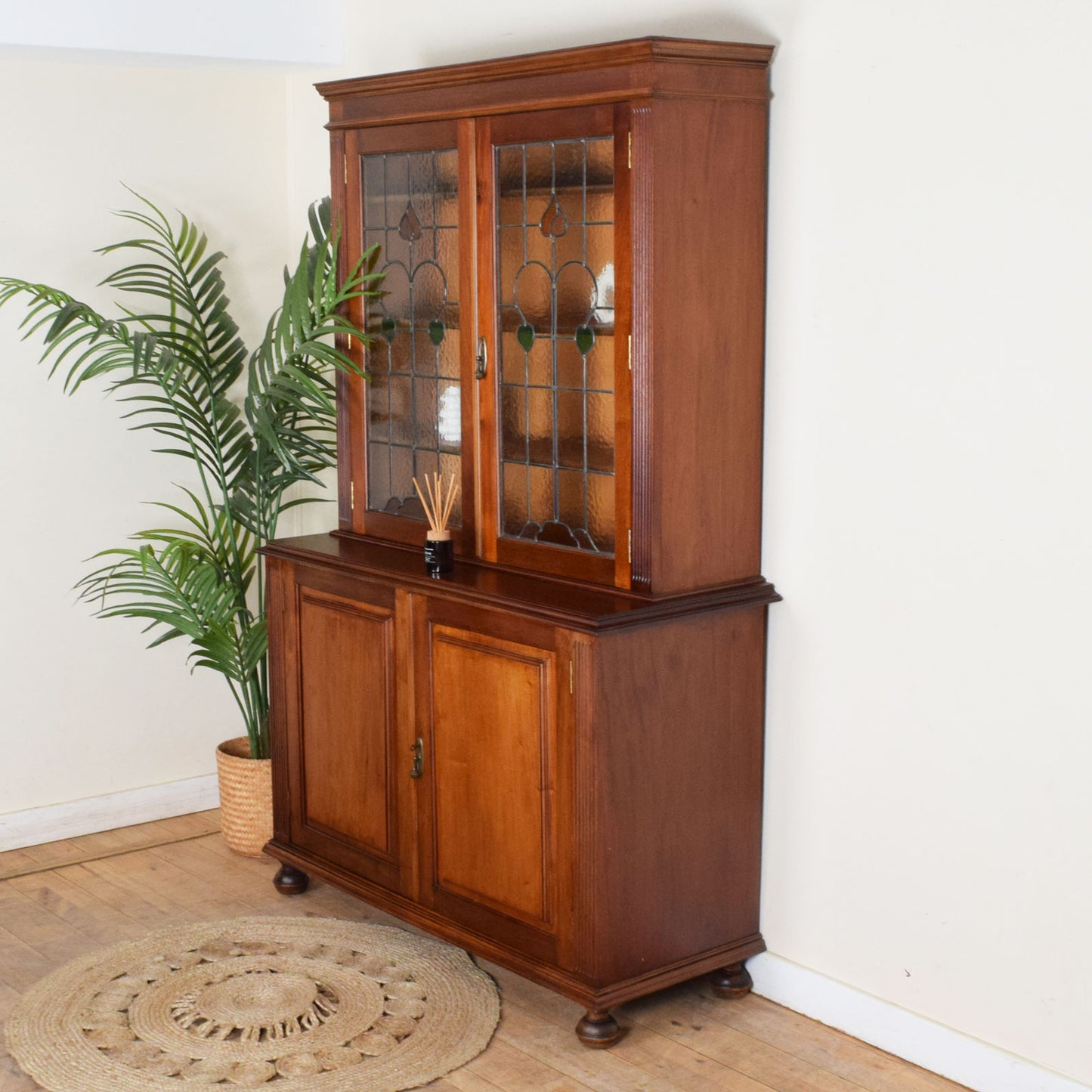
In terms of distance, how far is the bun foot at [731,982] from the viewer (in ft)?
10.8

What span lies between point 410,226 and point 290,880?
1.75 metres

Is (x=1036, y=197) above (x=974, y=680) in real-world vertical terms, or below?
above

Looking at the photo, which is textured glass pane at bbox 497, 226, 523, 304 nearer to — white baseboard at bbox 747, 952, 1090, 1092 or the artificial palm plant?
the artificial palm plant

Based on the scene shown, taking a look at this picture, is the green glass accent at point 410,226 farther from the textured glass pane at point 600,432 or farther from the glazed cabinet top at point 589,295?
the textured glass pane at point 600,432

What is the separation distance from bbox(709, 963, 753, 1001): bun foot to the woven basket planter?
144 cm

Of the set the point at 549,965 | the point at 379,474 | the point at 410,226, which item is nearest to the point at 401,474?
the point at 379,474

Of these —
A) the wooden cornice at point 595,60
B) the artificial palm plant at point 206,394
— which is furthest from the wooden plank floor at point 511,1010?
the wooden cornice at point 595,60

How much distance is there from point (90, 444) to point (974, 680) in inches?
105

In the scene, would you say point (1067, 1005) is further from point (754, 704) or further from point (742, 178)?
point (742, 178)

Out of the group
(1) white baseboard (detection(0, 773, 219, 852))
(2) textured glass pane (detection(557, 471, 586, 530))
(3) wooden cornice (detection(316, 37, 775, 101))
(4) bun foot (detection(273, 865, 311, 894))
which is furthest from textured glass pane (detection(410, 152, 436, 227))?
(1) white baseboard (detection(0, 773, 219, 852))

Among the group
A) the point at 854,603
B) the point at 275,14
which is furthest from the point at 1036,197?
the point at 275,14

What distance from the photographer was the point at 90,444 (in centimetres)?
431

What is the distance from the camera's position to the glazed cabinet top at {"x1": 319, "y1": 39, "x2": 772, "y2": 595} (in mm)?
2920

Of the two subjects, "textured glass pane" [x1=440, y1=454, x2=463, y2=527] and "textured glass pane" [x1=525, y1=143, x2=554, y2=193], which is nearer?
"textured glass pane" [x1=525, y1=143, x2=554, y2=193]
